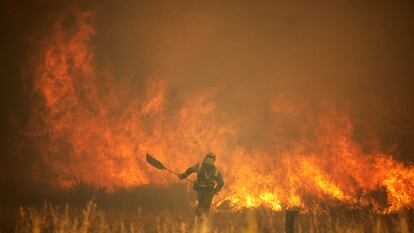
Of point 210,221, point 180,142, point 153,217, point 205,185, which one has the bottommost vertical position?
point 210,221

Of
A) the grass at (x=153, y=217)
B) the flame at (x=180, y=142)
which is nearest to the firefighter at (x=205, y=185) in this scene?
the grass at (x=153, y=217)

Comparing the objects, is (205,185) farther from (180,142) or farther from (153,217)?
(180,142)

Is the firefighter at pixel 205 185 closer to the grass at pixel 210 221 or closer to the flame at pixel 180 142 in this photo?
the grass at pixel 210 221

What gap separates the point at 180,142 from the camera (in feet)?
60.2

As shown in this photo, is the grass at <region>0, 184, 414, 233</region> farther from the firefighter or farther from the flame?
the flame

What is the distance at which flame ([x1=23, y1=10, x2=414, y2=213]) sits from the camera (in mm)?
15078

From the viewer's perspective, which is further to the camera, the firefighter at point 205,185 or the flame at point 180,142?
the flame at point 180,142

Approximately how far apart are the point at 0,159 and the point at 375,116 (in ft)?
62.0

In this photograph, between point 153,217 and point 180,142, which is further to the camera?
point 180,142

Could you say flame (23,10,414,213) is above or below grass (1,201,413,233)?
above

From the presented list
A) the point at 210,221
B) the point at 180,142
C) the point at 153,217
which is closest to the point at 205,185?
the point at 210,221

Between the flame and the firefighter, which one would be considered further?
the flame

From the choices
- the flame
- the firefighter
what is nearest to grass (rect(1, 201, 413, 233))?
the firefighter

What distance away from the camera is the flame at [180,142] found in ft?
49.5
